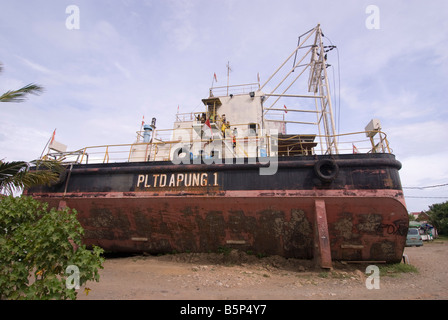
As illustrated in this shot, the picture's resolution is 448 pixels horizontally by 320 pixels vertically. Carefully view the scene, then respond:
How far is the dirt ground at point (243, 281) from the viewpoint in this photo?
16.3 feet

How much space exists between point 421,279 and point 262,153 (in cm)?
566

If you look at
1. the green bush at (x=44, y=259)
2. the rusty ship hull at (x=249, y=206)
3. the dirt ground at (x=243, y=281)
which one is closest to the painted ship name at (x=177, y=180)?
the rusty ship hull at (x=249, y=206)

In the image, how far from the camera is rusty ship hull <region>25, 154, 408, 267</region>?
679 centimetres

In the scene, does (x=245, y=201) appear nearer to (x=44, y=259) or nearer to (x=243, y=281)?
(x=243, y=281)

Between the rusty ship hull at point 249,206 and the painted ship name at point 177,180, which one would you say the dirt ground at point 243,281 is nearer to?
the rusty ship hull at point 249,206

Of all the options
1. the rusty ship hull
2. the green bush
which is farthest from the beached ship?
the green bush

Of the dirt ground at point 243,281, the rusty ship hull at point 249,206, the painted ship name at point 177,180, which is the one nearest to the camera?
the dirt ground at point 243,281

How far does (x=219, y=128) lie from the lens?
10.5m

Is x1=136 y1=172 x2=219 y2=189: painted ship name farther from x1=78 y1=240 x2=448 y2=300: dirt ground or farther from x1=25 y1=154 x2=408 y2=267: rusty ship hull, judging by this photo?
x1=78 y1=240 x2=448 y2=300: dirt ground

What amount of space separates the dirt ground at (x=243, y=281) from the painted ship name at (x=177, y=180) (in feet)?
7.61

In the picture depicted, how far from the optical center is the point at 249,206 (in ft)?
23.6

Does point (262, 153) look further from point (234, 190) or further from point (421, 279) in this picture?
point (421, 279)

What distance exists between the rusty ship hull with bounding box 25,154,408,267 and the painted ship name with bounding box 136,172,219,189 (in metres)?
0.03

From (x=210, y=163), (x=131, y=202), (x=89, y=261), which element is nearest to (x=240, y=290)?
(x=89, y=261)
